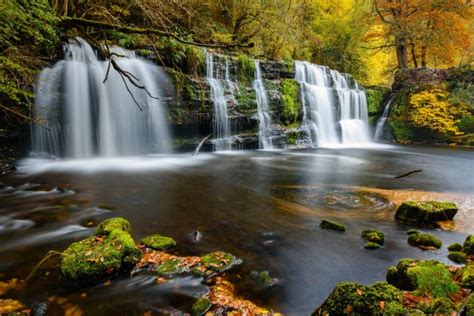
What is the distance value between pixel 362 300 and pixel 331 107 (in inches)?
604

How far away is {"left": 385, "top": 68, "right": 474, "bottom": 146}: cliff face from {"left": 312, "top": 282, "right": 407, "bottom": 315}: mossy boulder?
1745 cm

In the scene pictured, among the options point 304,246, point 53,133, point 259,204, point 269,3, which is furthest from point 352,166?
point 269,3

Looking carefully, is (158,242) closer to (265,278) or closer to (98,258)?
(98,258)

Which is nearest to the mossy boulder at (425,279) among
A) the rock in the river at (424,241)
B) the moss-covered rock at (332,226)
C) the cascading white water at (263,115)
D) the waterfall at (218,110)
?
the rock in the river at (424,241)

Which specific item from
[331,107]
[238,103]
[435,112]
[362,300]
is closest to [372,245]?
Result: [362,300]

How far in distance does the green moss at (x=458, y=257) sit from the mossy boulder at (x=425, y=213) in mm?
1130

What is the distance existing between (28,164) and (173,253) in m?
6.89

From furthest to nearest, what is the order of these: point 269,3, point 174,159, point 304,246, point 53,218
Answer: point 269,3 → point 174,159 → point 53,218 → point 304,246

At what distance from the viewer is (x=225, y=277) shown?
9.86ft

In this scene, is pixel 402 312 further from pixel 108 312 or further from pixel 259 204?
pixel 259 204

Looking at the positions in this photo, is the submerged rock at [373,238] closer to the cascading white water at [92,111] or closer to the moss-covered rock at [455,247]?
the moss-covered rock at [455,247]

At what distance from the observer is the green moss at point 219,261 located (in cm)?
313

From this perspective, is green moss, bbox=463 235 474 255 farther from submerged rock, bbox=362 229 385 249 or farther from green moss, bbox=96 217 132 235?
green moss, bbox=96 217 132 235

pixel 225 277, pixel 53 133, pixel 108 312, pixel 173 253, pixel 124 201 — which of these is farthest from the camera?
pixel 53 133
